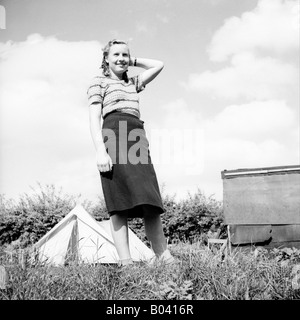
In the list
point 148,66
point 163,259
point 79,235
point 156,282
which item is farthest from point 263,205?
point 156,282

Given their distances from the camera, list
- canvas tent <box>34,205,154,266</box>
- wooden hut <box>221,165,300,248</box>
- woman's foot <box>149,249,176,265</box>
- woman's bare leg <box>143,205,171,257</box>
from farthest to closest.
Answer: wooden hut <box>221,165,300,248</box>, canvas tent <box>34,205,154,266</box>, woman's bare leg <box>143,205,171,257</box>, woman's foot <box>149,249,176,265</box>

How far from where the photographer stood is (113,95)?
2.50 metres

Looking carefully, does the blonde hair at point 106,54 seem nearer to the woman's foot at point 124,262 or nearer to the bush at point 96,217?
the woman's foot at point 124,262

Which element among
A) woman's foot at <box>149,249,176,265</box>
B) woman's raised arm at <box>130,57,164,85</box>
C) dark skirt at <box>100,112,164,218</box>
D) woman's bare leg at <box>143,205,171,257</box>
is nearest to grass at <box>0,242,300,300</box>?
woman's foot at <box>149,249,176,265</box>

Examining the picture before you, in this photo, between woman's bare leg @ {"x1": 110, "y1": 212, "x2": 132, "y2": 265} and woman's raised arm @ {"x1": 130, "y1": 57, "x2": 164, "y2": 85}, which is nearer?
woman's bare leg @ {"x1": 110, "y1": 212, "x2": 132, "y2": 265}

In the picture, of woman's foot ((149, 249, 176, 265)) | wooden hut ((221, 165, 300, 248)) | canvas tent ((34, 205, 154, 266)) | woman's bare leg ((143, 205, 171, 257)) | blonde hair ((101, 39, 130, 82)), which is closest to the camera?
woman's foot ((149, 249, 176, 265))

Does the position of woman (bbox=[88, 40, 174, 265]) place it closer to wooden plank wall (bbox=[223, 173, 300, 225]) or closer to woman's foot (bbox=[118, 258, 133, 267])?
woman's foot (bbox=[118, 258, 133, 267])

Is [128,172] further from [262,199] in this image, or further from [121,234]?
[262,199]

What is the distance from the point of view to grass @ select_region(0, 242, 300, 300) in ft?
6.00

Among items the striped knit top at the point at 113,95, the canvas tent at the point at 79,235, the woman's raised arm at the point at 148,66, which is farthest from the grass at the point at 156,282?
the canvas tent at the point at 79,235

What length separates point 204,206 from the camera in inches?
357

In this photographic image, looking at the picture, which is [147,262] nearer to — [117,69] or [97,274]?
[97,274]
